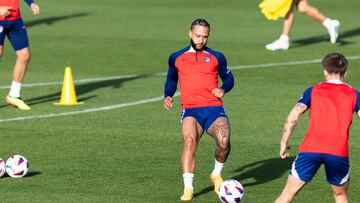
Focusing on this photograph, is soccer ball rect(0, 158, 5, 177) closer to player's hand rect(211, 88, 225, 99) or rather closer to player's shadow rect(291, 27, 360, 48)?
player's hand rect(211, 88, 225, 99)

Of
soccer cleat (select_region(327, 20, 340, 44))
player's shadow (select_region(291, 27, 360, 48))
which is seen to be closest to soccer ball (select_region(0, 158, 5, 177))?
soccer cleat (select_region(327, 20, 340, 44))

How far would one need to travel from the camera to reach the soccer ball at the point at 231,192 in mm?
12680

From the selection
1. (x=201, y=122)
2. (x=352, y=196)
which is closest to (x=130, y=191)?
(x=201, y=122)

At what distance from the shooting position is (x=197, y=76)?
13.8 meters

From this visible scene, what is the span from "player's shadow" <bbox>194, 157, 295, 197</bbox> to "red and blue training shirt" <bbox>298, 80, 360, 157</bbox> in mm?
2609

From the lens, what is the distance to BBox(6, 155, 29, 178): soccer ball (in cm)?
1413

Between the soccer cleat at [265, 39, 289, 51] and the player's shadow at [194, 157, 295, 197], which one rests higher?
the player's shadow at [194, 157, 295, 197]

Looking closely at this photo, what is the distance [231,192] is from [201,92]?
5.05ft

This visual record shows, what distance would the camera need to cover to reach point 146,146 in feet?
53.4

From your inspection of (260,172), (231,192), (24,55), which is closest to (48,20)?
(24,55)

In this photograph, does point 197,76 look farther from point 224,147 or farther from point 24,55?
point 24,55

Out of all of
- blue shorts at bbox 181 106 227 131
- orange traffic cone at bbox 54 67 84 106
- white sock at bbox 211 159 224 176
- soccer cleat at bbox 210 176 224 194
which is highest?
blue shorts at bbox 181 106 227 131

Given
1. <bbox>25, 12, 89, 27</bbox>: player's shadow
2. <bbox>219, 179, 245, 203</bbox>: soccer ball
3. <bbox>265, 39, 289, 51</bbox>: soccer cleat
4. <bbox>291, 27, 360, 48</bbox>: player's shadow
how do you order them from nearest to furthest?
1. <bbox>219, 179, 245, 203</bbox>: soccer ball
2. <bbox>265, 39, 289, 51</bbox>: soccer cleat
3. <bbox>291, 27, 360, 48</bbox>: player's shadow
4. <bbox>25, 12, 89, 27</bbox>: player's shadow

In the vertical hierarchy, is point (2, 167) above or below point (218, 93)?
below
